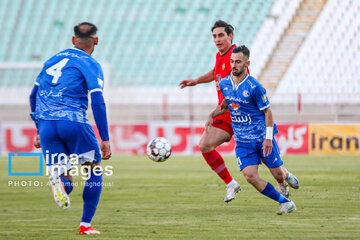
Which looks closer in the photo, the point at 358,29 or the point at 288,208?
the point at 288,208

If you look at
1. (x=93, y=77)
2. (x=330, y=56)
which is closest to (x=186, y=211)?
(x=93, y=77)

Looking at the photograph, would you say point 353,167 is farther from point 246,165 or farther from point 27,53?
point 27,53

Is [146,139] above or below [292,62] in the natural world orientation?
below

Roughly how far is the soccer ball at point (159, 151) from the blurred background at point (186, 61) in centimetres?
1082

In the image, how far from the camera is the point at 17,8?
32.6m

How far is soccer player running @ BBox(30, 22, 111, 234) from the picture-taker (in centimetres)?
566

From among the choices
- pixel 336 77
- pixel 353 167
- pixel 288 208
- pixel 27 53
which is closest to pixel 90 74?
pixel 288 208

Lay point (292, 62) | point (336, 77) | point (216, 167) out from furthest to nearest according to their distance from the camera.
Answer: point (292, 62), point (336, 77), point (216, 167)

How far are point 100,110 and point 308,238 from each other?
212 cm

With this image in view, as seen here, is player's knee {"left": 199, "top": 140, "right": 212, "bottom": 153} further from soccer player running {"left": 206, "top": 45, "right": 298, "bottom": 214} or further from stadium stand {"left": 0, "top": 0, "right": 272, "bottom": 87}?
stadium stand {"left": 0, "top": 0, "right": 272, "bottom": 87}

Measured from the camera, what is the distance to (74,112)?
5.75 metres

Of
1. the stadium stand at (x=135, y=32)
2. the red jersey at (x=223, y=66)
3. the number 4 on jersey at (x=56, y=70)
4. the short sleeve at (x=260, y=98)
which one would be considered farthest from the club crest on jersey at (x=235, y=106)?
the stadium stand at (x=135, y=32)

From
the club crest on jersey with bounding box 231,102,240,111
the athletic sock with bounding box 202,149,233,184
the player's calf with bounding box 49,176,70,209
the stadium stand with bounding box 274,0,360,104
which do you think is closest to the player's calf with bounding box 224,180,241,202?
the athletic sock with bounding box 202,149,233,184

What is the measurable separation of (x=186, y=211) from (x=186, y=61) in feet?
77.9
